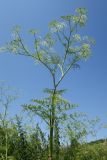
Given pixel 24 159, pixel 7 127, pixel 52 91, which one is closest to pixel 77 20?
pixel 52 91

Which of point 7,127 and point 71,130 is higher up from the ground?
point 7,127

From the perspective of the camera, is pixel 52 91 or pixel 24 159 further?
pixel 24 159

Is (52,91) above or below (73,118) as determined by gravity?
above

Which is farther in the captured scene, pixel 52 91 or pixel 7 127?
pixel 7 127

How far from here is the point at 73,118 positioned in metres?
20.6

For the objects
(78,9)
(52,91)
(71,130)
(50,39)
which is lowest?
(71,130)

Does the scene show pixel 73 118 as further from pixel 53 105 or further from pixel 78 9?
pixel 78 9

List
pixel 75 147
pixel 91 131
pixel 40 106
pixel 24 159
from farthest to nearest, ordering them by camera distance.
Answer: pixel 24 159
pixel 75 147
pixel 91 131
pixel 40 106

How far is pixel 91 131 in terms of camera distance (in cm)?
2456

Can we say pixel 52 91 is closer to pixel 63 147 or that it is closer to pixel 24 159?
pixel 63 147

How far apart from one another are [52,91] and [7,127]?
1800 cm

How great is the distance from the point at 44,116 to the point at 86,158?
21.9 m

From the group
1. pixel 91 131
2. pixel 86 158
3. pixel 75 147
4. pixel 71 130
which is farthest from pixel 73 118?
pixel 86 158

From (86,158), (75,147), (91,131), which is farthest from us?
(86,158)
